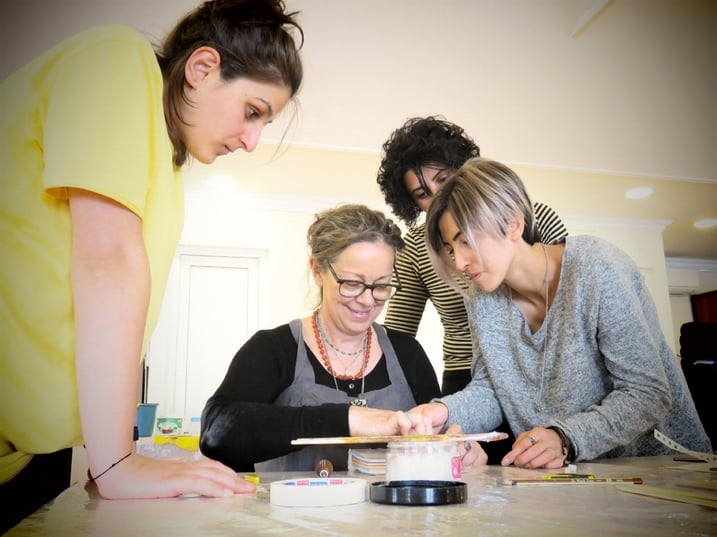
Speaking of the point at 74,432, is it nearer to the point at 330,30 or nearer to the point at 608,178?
the point at 330,30

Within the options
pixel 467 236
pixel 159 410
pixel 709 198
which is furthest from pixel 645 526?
pixel 709 198

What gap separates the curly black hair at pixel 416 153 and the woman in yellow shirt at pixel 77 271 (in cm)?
88

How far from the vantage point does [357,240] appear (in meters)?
1.23

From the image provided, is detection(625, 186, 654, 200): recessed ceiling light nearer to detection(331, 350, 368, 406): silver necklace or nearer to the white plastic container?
detection(331, 350, 368, 406): silver necklace

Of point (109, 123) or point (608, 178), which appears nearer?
point (109, 123)

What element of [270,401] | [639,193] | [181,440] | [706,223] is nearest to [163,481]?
[270,401]

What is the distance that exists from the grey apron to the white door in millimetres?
2507

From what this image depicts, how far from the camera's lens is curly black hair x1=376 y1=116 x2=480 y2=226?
4.58ft

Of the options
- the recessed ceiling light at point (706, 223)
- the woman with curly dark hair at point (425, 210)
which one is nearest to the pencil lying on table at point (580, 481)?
the woman with curly dark hair at point (425, 210)

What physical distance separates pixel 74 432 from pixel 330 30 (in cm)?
163

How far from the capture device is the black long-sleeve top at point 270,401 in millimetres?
913

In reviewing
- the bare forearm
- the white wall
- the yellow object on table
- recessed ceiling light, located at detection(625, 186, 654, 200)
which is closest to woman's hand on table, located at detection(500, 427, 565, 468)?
the bare forearm

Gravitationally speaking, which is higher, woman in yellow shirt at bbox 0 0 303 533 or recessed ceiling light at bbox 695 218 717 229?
recessed ceiling light at bbox 695 218 717 229

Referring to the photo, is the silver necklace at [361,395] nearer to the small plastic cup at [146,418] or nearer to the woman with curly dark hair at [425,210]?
the woman with curly dark hair at [425,210]
